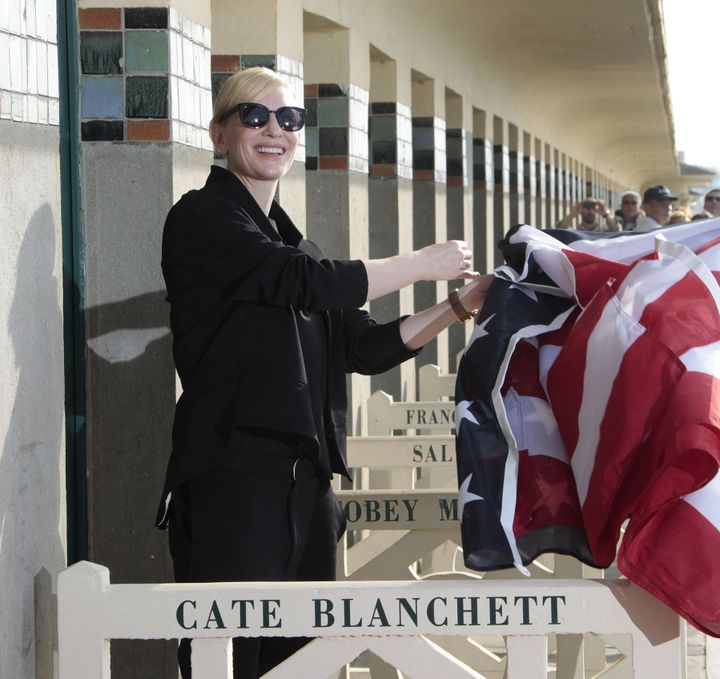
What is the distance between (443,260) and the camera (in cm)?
355

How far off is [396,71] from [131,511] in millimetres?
5067

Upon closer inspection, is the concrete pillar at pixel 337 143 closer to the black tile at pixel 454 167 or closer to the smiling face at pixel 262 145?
the black tile at pixel 454 167

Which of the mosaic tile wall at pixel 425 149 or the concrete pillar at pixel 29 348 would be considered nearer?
the concrete pillar at pixel 29 348

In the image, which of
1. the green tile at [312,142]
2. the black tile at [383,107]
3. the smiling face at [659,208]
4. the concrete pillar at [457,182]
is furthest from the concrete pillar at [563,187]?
the green tile at [312,142]

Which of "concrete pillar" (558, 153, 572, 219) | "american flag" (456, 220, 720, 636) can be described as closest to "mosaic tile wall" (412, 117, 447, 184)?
"american flag" (456, 220, 720, 636)

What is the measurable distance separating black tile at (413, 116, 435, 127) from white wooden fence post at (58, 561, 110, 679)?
8199mm

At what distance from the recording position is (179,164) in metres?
4.86

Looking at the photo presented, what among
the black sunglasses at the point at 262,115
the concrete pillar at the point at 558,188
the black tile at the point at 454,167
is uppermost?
the concrete pillar at the point at 558,188

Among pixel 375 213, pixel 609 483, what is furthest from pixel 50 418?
pixel 375 213

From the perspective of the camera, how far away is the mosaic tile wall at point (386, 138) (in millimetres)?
9266

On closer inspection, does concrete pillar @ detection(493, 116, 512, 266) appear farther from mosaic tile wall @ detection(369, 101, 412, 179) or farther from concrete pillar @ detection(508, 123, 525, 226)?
mosaic tile wall @ detection(369, 101, 412, 179)

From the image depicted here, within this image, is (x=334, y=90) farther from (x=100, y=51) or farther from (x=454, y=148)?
(x=454, y=148)

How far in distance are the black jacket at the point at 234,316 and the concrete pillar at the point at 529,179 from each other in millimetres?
14314

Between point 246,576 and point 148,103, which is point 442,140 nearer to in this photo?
point 148,103
